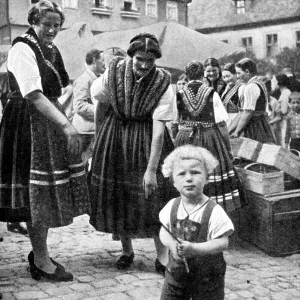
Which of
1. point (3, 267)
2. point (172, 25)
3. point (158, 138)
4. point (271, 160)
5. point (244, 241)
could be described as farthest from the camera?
point (172, 25)

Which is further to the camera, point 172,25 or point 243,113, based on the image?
point 172,25

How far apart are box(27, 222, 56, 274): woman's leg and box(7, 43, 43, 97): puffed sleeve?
0.95 metres

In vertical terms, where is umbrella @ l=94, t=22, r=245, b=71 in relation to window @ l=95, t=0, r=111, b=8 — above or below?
below

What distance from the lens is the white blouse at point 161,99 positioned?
145 inches

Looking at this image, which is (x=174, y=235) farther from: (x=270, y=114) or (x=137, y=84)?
Result: (x=270, y=114)

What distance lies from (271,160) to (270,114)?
18.3 ft

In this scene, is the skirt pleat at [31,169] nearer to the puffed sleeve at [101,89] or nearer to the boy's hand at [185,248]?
the puffed sleeve at [101,89]

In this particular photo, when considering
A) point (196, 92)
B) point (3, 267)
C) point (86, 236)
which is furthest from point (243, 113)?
point (3, 267)

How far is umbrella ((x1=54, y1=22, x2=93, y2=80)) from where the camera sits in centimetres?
850

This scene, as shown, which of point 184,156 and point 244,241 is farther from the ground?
point 184,156

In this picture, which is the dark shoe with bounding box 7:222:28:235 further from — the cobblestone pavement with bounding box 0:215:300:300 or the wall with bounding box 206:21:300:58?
the wall with bounding box 206:21:300:58

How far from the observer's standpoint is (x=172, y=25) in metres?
8.84

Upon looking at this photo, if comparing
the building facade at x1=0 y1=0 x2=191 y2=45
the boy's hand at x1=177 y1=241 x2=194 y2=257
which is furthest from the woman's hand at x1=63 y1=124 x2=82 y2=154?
the building facade at x1=0 y1=0 x2=191 y2=45

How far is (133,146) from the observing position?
3.78m
